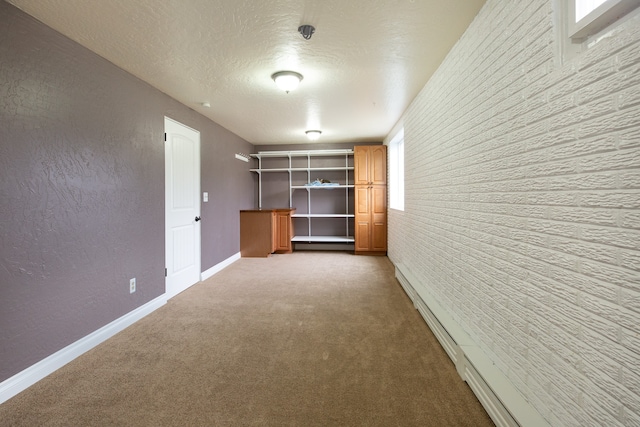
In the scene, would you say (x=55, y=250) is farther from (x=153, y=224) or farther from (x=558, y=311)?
(x=558, y=311)

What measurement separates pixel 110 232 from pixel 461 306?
300cm

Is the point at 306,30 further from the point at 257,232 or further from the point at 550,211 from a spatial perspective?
the point at 257,232

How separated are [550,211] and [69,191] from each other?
9.96ft

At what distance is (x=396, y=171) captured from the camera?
555 centimetres

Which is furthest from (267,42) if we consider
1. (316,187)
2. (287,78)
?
(316,187)

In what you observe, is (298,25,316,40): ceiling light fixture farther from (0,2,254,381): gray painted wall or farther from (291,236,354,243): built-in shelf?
(291,236,354,243): built-in shelf

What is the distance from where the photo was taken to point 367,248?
6.00m

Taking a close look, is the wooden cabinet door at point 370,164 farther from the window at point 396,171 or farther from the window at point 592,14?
the window at point 592,14

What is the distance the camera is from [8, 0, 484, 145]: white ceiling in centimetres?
189

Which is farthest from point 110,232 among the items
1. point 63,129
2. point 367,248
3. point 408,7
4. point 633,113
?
point 367,248

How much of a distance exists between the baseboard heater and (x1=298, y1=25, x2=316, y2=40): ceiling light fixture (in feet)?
7.79

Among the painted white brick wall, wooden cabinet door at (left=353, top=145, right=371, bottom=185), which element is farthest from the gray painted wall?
wooden cabinet door at (left=353, top=145, right=371, bottom=185)

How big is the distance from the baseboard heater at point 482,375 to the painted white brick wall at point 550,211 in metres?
0.05

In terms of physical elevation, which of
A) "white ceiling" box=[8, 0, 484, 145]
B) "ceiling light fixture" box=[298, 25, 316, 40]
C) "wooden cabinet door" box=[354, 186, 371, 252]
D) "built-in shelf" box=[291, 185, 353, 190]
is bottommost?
"wooden cabinet door" box=[354, 186, 371, 252]
